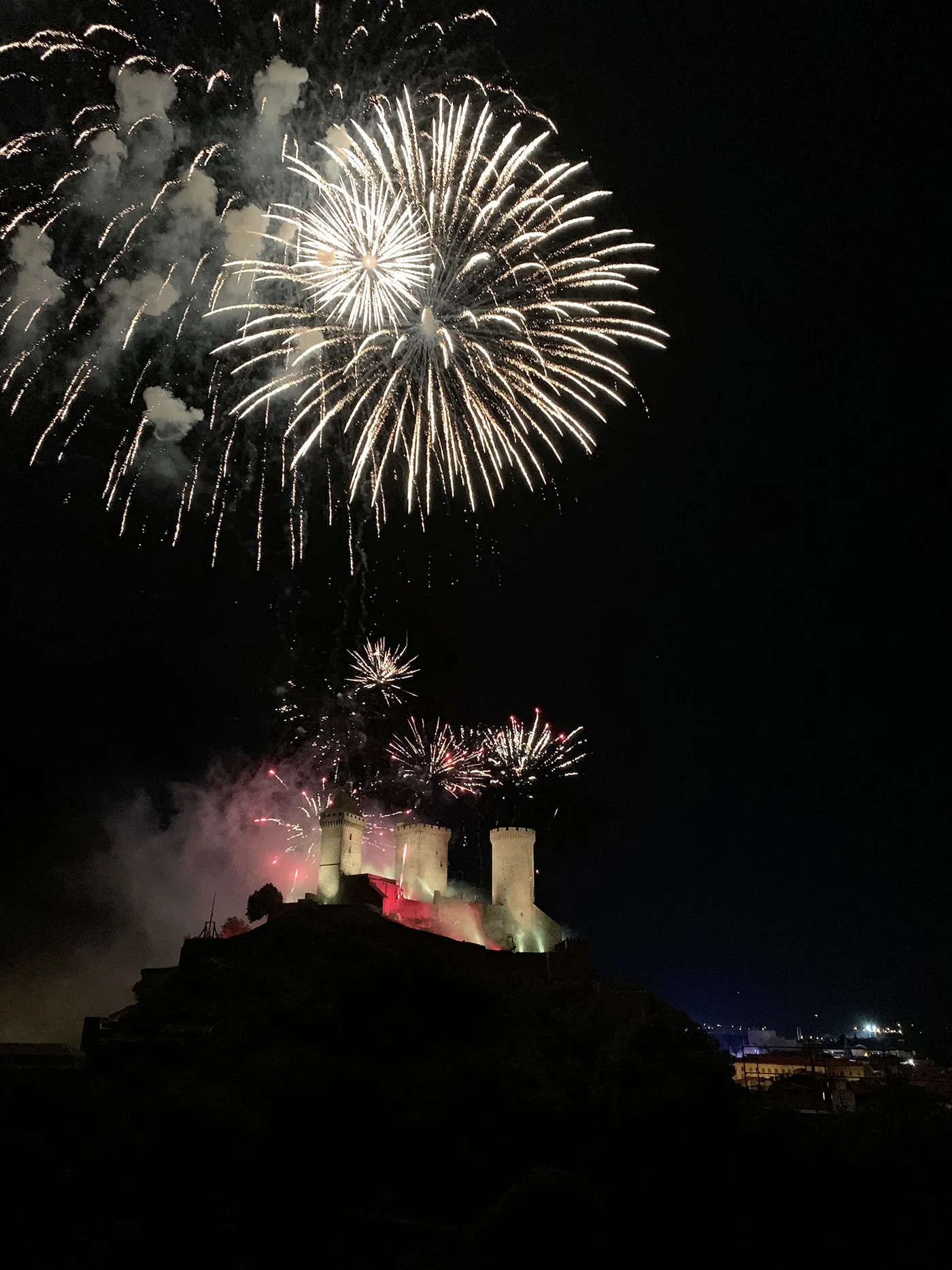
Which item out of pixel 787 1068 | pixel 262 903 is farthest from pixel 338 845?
pixel 787 1068

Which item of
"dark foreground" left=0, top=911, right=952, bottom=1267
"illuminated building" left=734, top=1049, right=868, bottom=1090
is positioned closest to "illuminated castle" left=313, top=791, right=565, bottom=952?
"dark foreground" left=0, top=911, right=952, bottom=1267

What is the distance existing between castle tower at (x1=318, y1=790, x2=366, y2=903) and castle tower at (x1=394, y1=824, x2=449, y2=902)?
Answer: 2887mm

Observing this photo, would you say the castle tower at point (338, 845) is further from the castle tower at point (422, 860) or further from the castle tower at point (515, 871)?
the castle tower at point (515, 871)

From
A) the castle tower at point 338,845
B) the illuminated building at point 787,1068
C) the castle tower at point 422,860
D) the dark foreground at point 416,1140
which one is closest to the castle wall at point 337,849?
the castle tower at point 338,845

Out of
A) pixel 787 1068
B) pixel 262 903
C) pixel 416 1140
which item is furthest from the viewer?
pixel 787 1068

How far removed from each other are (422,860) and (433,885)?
154 centimetres

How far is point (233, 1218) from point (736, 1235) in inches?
419

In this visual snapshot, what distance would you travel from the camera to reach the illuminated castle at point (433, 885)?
151 ft

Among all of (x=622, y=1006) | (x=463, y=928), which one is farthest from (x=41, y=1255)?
(x=463, y=928)

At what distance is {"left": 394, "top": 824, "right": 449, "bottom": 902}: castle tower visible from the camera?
4981 cm

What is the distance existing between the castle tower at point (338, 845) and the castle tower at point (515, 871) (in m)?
7.97

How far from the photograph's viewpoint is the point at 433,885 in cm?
5012

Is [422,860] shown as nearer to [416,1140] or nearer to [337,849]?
[337,849]

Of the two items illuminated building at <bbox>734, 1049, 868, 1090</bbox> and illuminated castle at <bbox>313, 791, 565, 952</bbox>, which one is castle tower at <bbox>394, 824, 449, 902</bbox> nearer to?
illuminated castle at <bbox>313, 791, 565, 952</bbox>
